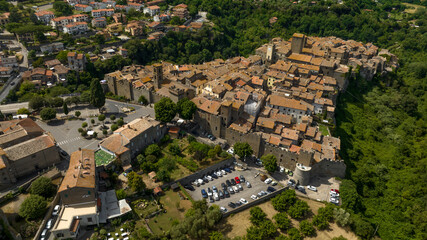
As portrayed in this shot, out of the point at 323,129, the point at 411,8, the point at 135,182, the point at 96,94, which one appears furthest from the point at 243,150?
the point at 411,8

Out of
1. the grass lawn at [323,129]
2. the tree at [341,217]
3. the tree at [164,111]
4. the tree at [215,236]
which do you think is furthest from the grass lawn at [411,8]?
the tree at [215,236]

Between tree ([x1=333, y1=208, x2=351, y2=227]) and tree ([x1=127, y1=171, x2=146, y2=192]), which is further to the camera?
tree ([x1=333, y1=208, x2=351, y2=227])

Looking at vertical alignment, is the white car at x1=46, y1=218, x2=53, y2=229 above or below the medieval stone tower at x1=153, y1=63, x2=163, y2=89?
below

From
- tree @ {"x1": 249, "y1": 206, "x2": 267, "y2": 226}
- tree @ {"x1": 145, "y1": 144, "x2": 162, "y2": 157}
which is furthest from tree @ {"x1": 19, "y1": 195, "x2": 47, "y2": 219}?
tree @ {"x1": 249, "y1": 206, "x2": 267, "y2": 226}

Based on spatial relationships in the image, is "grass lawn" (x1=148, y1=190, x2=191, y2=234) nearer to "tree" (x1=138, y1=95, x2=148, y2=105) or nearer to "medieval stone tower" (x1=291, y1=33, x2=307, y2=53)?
"tree" (x1=138, y1=95, x2=148, y2=105)

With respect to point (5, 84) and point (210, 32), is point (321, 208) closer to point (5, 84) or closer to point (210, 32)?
point (5, 84)

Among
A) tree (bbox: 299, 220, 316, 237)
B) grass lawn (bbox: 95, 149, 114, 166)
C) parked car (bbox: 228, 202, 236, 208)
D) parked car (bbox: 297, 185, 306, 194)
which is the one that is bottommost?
parked car (bbox: 297, 185, 306, 194)

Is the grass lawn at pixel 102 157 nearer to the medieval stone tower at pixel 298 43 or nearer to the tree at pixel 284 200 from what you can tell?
the tree at pixel 284 200

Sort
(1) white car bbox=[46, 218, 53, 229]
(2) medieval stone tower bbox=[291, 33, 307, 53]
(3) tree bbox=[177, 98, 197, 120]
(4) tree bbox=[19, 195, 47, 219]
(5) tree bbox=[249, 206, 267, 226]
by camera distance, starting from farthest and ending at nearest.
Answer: (2) medieval stone tower bbox=[291, 33, 307, 53], (3) tree bbox=[177, 98, 197, 120], (5) tree bbox=[249, 206, 267, 226], (1) white car bbox=[46, 218, 53, 229], (4) tree bbox=[19, 195, 47, 219]

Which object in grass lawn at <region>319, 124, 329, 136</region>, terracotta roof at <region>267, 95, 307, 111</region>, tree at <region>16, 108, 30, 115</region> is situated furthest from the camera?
terracotta roof at <region>267, 95, 307, 111</region>
